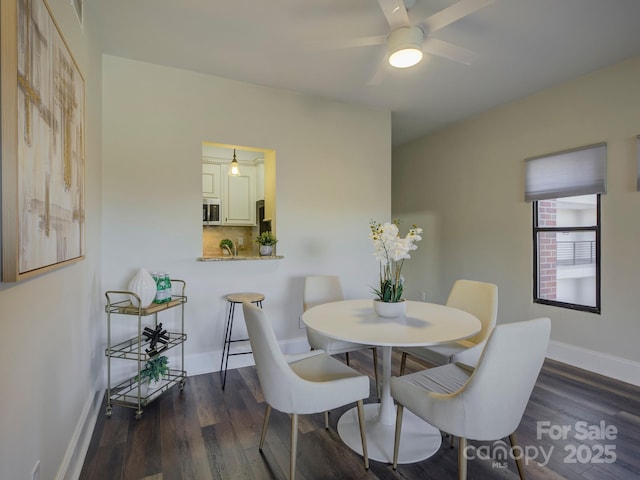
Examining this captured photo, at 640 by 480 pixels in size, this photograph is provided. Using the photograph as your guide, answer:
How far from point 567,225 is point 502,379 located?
2682mm

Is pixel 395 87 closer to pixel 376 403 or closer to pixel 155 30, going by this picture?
pixel 155 30

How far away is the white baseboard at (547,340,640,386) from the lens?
108 inches

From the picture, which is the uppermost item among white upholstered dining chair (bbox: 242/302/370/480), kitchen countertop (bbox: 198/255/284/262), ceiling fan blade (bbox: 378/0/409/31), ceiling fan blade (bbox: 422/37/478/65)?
ceiling fan blade (bbox: 378/0/409/31)

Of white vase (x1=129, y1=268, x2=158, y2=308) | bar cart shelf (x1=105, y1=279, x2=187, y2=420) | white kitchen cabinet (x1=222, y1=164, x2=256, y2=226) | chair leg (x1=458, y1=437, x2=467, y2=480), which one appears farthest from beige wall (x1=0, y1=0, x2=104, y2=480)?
white kitchen cabinet (x1=222, y1=164, x2=256, y2=226)

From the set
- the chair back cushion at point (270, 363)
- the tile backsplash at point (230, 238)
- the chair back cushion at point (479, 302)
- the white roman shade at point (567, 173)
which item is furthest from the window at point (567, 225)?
the tile backsplash at point (230, 238)

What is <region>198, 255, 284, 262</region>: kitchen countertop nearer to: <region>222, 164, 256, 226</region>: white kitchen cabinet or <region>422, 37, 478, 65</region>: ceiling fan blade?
<region>422, 37, 478, 65</region>: ceiling fan blade

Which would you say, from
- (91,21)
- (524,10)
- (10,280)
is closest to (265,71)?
(91,21)

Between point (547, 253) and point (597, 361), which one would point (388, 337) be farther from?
point (547, 253)

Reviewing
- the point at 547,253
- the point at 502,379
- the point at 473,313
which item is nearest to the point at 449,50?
the point at 473,313

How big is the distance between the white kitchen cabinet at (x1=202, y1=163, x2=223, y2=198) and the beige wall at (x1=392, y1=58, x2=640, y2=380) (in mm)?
2859

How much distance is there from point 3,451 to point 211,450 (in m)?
1.16

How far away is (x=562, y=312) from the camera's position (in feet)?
10.7

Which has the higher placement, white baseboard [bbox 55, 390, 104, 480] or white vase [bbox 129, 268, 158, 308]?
white vase [bbox 129, 268, 158, 308]

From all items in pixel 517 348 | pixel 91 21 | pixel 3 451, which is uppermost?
pixel 91 21
